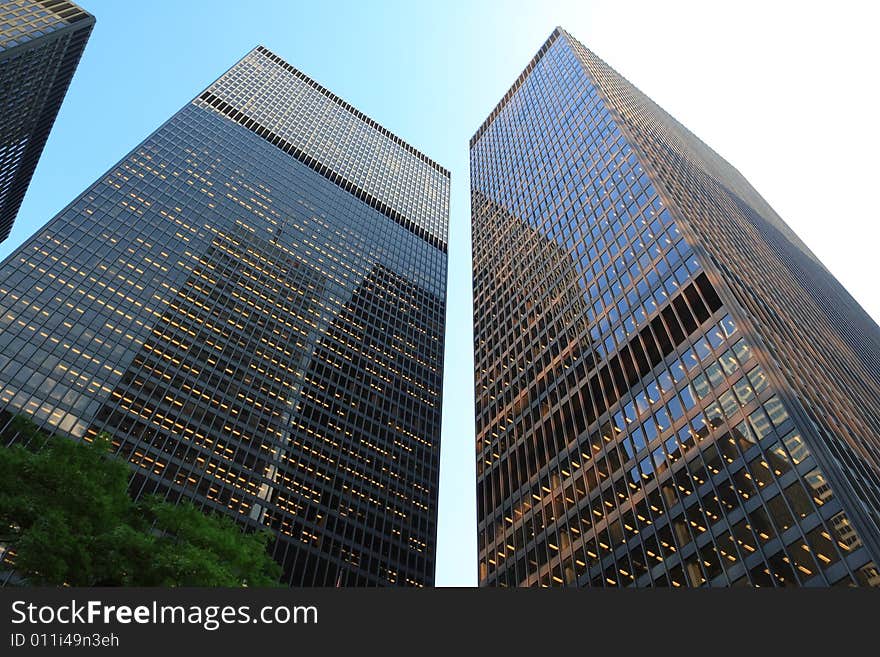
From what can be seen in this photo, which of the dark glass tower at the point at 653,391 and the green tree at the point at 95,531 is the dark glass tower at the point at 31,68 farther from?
the green tree at the point at 95,531

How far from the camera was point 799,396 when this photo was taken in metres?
52.9

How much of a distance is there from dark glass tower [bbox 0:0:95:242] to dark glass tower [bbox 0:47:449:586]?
1466cm

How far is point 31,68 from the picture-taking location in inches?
4060

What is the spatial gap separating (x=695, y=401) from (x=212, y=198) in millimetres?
117739

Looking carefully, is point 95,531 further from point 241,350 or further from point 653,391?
point 241,350

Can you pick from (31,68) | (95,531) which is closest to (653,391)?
(95,531)

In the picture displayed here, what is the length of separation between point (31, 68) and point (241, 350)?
54.9 metres

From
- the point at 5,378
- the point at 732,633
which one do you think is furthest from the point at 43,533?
the point at 5,378

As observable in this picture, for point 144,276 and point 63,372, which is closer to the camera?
point 63,372

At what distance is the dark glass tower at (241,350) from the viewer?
322 feet

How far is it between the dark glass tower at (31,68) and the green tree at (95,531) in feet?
300

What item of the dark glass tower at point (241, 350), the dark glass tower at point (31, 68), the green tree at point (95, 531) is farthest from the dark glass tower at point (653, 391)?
the dark glass tower at point (31, 68)

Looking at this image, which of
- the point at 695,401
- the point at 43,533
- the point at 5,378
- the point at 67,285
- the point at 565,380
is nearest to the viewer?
the point at 43,533

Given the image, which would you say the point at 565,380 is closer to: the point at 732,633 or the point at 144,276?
the point at 732,633
